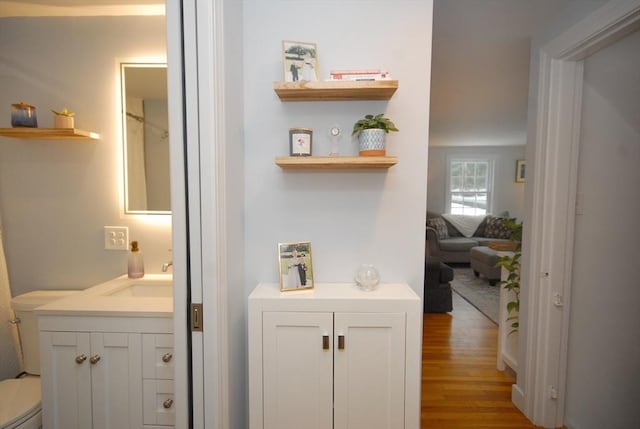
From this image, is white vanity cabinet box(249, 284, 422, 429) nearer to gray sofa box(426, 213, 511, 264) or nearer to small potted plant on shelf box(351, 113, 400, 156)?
small potted plant on shelf box(351, 113, 400, 156)

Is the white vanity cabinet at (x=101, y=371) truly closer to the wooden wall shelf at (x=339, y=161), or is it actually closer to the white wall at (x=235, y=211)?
the white wall at (x=235, y=211)

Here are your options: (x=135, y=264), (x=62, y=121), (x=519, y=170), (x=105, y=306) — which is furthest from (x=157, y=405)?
(x=519, y=170)

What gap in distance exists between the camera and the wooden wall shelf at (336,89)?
4.02ft

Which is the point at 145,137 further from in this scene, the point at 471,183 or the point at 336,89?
the point at 471,183

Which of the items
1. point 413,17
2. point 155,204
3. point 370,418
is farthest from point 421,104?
point 155,204

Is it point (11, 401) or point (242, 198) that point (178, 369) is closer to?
point (242, 198)

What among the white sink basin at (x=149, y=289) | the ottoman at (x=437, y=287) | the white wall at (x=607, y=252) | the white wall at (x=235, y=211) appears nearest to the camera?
the white wall at (x=235, y=211)

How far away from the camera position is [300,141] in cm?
132

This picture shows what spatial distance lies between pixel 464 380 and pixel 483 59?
259cm

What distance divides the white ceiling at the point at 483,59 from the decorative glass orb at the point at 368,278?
157 centimetres

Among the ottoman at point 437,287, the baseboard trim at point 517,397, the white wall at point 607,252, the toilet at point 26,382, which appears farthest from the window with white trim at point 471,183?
the toilet at point 26,382

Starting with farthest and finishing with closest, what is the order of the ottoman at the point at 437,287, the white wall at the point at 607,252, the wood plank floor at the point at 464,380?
the ottoman at the point at 437,287 < the wood plank floor at the point at 464,380 < the white wall at the point at 607,252

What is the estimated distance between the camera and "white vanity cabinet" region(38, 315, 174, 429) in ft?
4.46

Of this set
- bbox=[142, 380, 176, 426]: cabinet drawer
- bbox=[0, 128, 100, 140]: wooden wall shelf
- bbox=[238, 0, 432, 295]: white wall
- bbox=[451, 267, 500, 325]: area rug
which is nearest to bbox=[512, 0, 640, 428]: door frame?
bbox=[238, 0, 432, 295]: white wall
